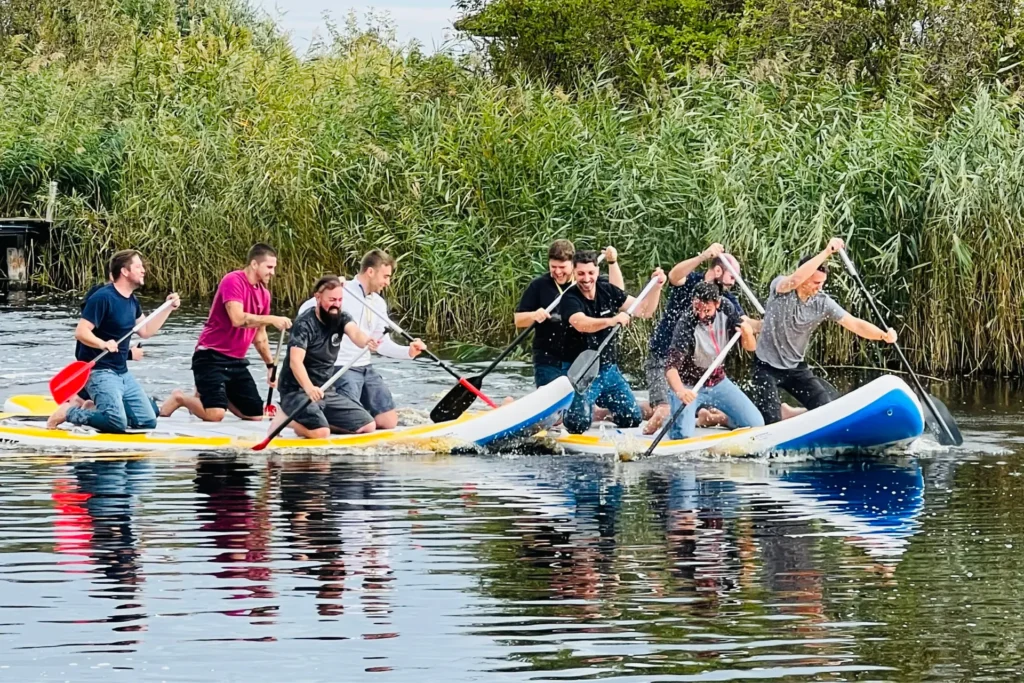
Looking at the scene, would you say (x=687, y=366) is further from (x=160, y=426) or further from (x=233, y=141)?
(x=233, y=141)

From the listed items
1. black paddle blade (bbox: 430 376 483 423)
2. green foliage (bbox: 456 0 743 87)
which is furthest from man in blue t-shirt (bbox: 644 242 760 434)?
green foliage (bbox: 456 0 743 87)

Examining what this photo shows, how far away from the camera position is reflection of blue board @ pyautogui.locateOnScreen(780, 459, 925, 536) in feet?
29.5

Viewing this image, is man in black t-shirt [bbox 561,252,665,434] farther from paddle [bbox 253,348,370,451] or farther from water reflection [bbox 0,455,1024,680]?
paddle [bbox 253,348,370,451]

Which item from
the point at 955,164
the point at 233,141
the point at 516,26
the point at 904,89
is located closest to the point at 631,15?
the point at 516,26

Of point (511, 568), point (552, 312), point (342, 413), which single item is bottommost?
point (511, 568)

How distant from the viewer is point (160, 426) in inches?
468

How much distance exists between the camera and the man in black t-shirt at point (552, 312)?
1140cm

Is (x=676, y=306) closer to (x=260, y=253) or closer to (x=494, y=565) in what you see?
(x=260, y=253)

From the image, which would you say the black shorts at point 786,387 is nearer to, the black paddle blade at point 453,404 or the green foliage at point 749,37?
the black paddle blade at point 453,404

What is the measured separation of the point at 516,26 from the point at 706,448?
14877 mm

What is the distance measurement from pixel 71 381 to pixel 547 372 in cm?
305

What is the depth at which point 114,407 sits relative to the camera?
11.4m

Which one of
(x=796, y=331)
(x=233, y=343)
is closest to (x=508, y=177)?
(x=233, y=343)

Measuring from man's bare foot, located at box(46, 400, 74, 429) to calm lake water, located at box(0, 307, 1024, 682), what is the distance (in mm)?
778
